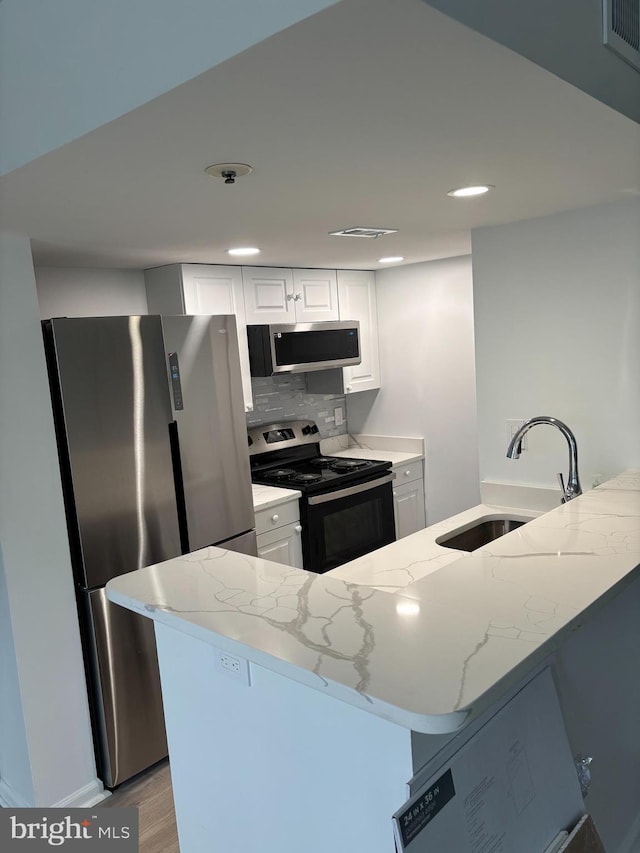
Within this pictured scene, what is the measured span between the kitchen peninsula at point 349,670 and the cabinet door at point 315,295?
225cm

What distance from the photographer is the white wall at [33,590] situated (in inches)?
87.3

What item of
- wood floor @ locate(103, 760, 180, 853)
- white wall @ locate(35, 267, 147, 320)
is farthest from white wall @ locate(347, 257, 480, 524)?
wood floor @ locate(103, 760, 180, 853)

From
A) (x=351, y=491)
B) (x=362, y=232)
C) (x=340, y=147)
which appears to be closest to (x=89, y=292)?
(x=362, y=232)

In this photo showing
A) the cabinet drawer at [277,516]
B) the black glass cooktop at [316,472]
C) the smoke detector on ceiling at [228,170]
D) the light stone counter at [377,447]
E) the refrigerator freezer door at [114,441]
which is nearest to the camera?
the smoke detector on ceiling at [228,170]

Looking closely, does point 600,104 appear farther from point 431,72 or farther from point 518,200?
point 518,200

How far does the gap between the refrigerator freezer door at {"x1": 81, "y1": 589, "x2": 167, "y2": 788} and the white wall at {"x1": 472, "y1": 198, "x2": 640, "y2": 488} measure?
1683mm

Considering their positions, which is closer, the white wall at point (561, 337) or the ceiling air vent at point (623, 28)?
the ceiling air vent at point (623, 28)

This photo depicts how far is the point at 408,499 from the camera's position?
422 cm

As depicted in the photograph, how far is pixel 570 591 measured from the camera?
4.48 feet

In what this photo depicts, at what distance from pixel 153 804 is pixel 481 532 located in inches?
66.6

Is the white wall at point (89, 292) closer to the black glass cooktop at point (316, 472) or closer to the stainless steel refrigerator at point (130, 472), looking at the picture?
the stainless steel refrigerator at point (130, 472)

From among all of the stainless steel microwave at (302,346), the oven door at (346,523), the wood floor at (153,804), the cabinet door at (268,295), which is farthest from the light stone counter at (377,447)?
the wood floor at (153,804)

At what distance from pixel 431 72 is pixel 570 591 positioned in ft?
3.43

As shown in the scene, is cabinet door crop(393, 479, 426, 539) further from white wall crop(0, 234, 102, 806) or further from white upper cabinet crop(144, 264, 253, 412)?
white wall crop(0, 234, 102, 806)
